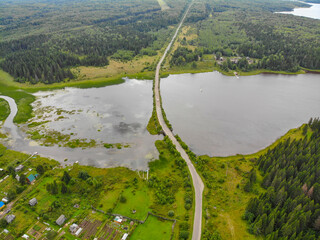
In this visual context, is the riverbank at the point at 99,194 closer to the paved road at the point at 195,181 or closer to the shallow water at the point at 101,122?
the paved road at the point at 195,181

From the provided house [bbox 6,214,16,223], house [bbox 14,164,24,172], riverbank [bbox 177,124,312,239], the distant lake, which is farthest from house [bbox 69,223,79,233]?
the distant lake

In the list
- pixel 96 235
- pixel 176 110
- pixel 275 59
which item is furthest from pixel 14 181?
pixel 275 59

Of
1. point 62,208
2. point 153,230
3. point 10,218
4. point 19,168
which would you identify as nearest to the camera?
point 153,230

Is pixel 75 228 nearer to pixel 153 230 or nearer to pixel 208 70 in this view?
pixel 153 230

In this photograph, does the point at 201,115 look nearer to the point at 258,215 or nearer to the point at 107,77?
the point at 258,215

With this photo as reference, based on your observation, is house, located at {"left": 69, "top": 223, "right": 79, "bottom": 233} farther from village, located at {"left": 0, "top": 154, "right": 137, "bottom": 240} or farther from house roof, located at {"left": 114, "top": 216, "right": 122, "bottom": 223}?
house roof, located at {"left": 114, "top": 216, "right": 122, "bottom": 223}

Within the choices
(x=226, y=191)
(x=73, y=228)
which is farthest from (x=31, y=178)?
(x=226, y=191)
